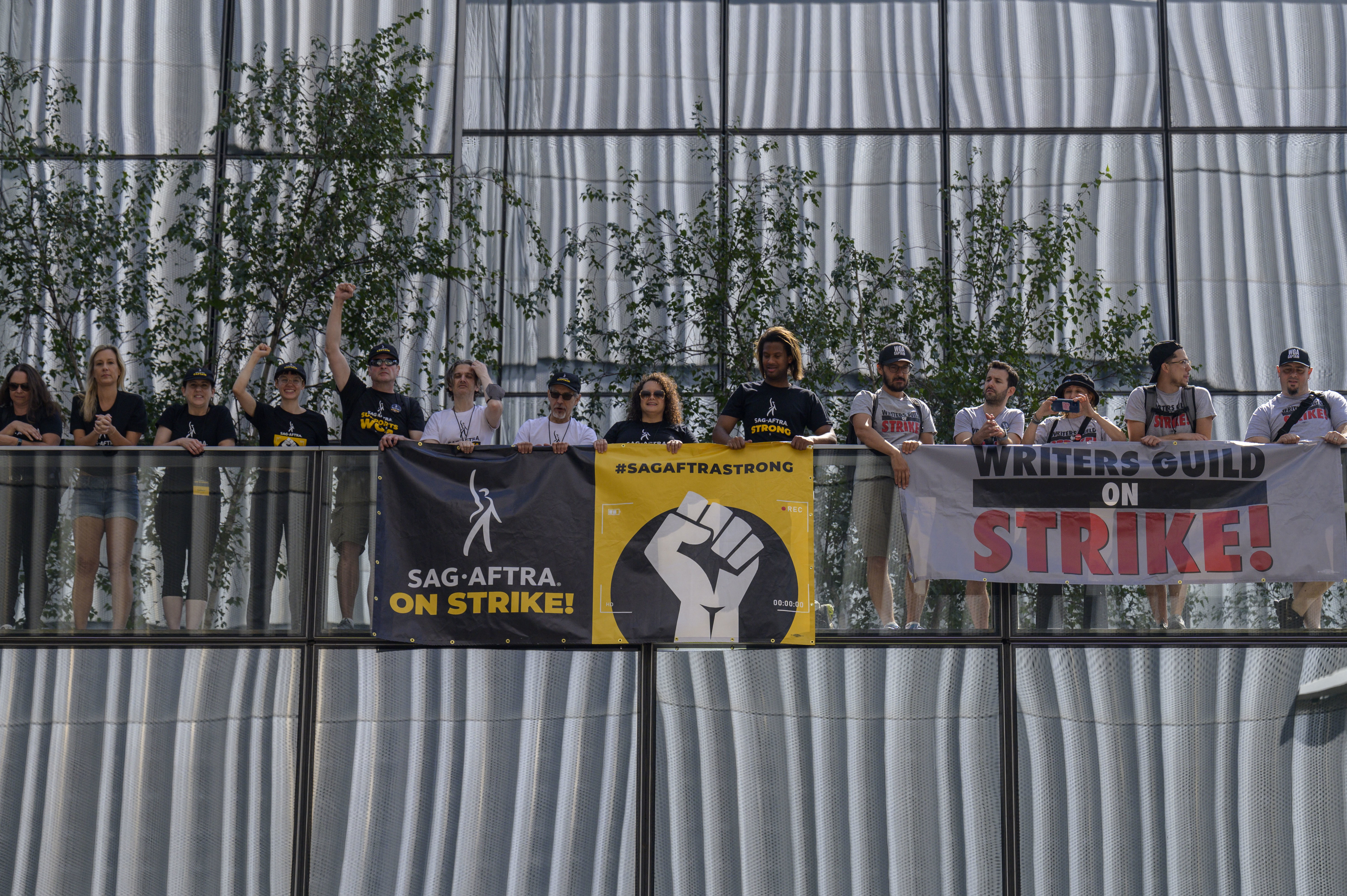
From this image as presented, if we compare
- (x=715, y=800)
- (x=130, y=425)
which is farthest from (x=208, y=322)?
(x=715, y=800)

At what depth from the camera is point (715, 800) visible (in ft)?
25.1

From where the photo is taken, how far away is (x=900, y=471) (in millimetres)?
7762

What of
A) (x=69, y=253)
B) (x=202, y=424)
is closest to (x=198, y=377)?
(x=202, y=424)

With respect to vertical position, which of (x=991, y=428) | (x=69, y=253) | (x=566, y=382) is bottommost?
(x=991, y=428)

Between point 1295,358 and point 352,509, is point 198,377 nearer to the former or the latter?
point 352,509

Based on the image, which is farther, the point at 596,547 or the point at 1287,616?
the point at 596,547

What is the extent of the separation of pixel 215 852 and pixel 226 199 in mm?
5704

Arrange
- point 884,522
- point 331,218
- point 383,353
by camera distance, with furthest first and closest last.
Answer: point 331,218
point 383,353
point 884,522

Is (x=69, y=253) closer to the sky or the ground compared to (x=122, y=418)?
closer to the sky

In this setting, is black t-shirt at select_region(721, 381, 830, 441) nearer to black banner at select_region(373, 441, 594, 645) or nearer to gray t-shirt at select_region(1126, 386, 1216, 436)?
black banner at select_region(373, 441, 594, 645)

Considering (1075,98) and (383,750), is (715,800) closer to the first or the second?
(383,750)

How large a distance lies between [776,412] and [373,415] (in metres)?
2.61

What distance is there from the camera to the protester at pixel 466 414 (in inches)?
333

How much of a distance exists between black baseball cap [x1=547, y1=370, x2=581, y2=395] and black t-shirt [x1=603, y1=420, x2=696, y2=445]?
358 mm
